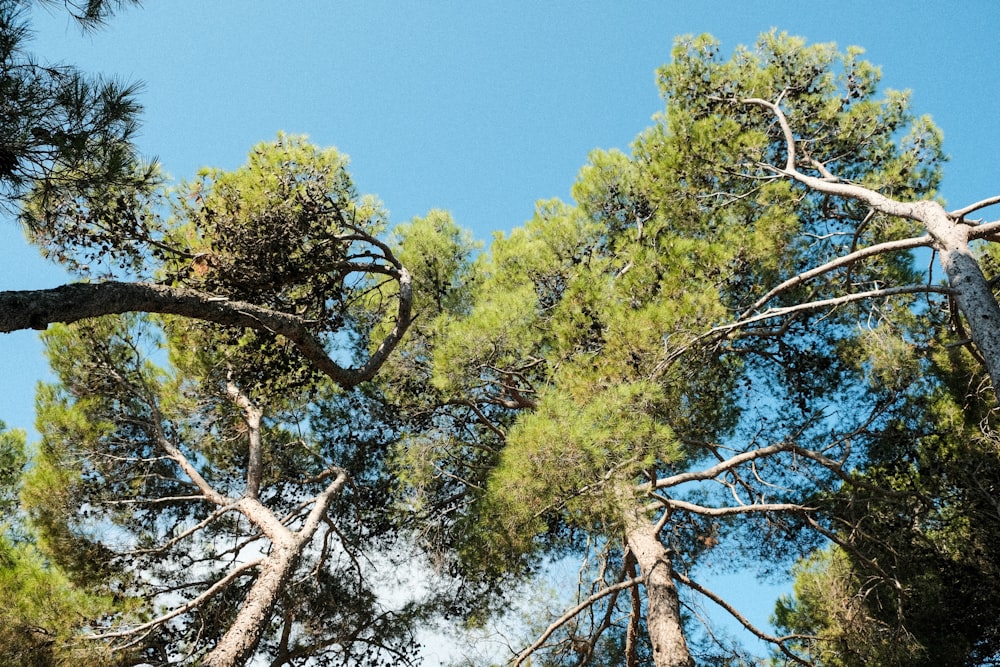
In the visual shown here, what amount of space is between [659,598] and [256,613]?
10.1ft

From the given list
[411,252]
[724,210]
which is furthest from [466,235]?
[724,210]

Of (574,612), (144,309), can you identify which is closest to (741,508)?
(574,612)

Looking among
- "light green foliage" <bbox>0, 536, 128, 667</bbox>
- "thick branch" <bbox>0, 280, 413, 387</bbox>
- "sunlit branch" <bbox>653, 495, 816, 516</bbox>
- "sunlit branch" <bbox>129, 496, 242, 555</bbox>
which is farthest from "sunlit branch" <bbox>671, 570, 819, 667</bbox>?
"light green foliage" <bbox>0, 536, 128, 667</bbox>

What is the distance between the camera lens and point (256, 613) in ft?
15.9

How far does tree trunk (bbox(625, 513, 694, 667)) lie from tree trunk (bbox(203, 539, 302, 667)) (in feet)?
9.22

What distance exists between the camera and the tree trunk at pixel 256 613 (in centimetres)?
452

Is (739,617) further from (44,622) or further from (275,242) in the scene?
(44,622)

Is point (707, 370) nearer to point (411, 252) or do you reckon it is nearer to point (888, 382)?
point (888, 382)

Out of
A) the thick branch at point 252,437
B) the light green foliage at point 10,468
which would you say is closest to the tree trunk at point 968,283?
the thick branch at point 252,437

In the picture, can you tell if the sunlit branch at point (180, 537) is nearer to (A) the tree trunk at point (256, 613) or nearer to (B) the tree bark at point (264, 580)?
(B) the tree bark at point (264, 580)

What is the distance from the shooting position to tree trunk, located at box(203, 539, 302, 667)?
4.52 metres

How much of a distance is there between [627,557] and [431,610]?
8.47 feet

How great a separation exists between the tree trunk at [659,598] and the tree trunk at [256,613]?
2.81 meters

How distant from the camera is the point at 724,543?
6.39 metres
